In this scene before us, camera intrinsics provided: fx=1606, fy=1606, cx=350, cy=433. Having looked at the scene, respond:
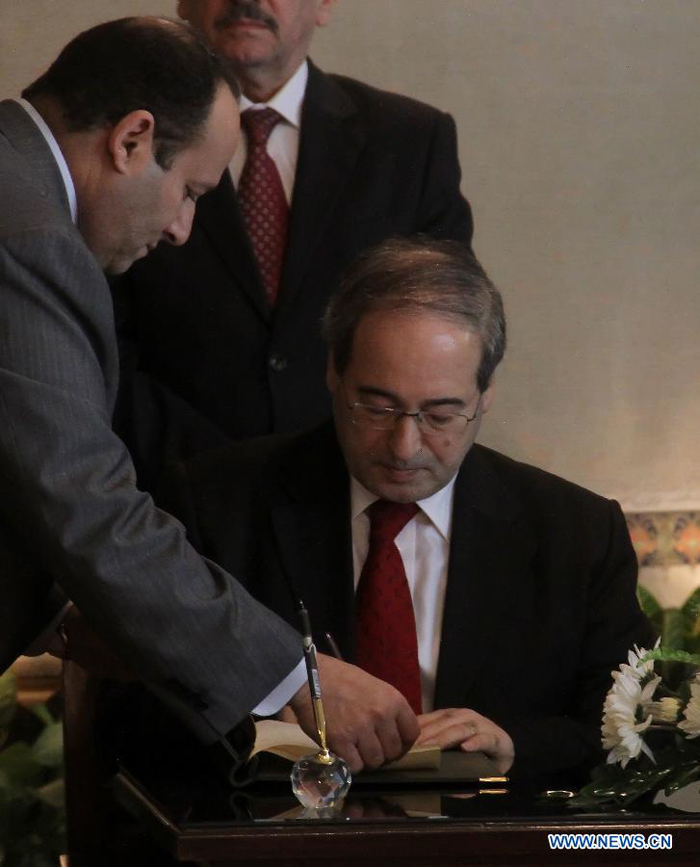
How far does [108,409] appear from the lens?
2.26 metres

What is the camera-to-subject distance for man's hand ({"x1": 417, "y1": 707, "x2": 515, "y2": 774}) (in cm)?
236

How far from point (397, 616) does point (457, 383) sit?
1.36 feet

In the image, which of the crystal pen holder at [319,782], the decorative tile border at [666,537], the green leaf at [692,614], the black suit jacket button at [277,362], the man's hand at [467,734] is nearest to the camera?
the crystal pen holder at [319,782]

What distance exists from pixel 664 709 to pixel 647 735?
5 cm

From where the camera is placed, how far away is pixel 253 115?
11.3 feet

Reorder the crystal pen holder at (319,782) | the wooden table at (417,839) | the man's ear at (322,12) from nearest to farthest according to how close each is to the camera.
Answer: the wooden table at (417,839) → the crystal pen holder at (319,782) → the man's ear at (322,12)

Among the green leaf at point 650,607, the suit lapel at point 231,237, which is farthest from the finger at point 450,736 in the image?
the green leaf at point 650,607

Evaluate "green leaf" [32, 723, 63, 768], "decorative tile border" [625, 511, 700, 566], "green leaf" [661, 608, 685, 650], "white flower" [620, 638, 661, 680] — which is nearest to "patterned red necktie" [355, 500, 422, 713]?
"white flower" [620, 638, 661, 680]

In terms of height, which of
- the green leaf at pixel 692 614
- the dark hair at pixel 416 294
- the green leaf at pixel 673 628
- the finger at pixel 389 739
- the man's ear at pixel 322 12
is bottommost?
the green leaf at pixel 673 628

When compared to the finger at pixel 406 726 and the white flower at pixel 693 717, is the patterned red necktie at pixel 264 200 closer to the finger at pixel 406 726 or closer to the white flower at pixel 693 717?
the finger at pixel 406 726

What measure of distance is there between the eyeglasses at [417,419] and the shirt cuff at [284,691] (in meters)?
0.64

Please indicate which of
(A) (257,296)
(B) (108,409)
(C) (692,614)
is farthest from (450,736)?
(C) (692,614)

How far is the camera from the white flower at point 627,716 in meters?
2.00

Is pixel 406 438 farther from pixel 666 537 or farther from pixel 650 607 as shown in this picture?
pixel 666 537
